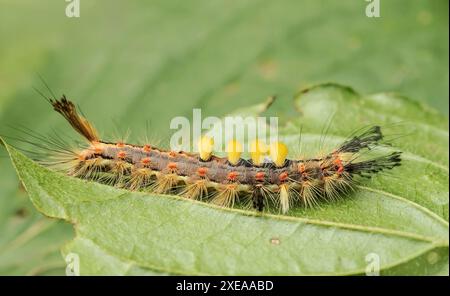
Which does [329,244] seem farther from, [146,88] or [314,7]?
[314,7]

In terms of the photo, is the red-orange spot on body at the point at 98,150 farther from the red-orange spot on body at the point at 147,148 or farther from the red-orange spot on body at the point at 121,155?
the red-orange spot on body at the point at 147,148

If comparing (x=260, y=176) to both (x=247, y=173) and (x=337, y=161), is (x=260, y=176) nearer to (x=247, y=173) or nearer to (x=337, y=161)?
(x=247, y=173)

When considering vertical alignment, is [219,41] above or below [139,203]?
above

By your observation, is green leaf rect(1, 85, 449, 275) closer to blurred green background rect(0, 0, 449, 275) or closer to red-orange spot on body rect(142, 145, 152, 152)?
red-orange spot on body rect(142, 145, 152, 152)

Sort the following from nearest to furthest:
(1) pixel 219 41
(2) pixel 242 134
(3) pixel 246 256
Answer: (3) pixel 246 256
(2) pixel 242 134
(1) pixel 219 41

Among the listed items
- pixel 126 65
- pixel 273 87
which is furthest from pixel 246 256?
pixel 126 65

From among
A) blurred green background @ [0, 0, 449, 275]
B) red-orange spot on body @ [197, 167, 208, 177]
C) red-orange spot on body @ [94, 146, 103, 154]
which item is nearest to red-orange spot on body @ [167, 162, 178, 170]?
red-orange spot on body @ [197, 167, 208, 177]

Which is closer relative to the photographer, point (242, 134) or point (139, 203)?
point (139, 203)
